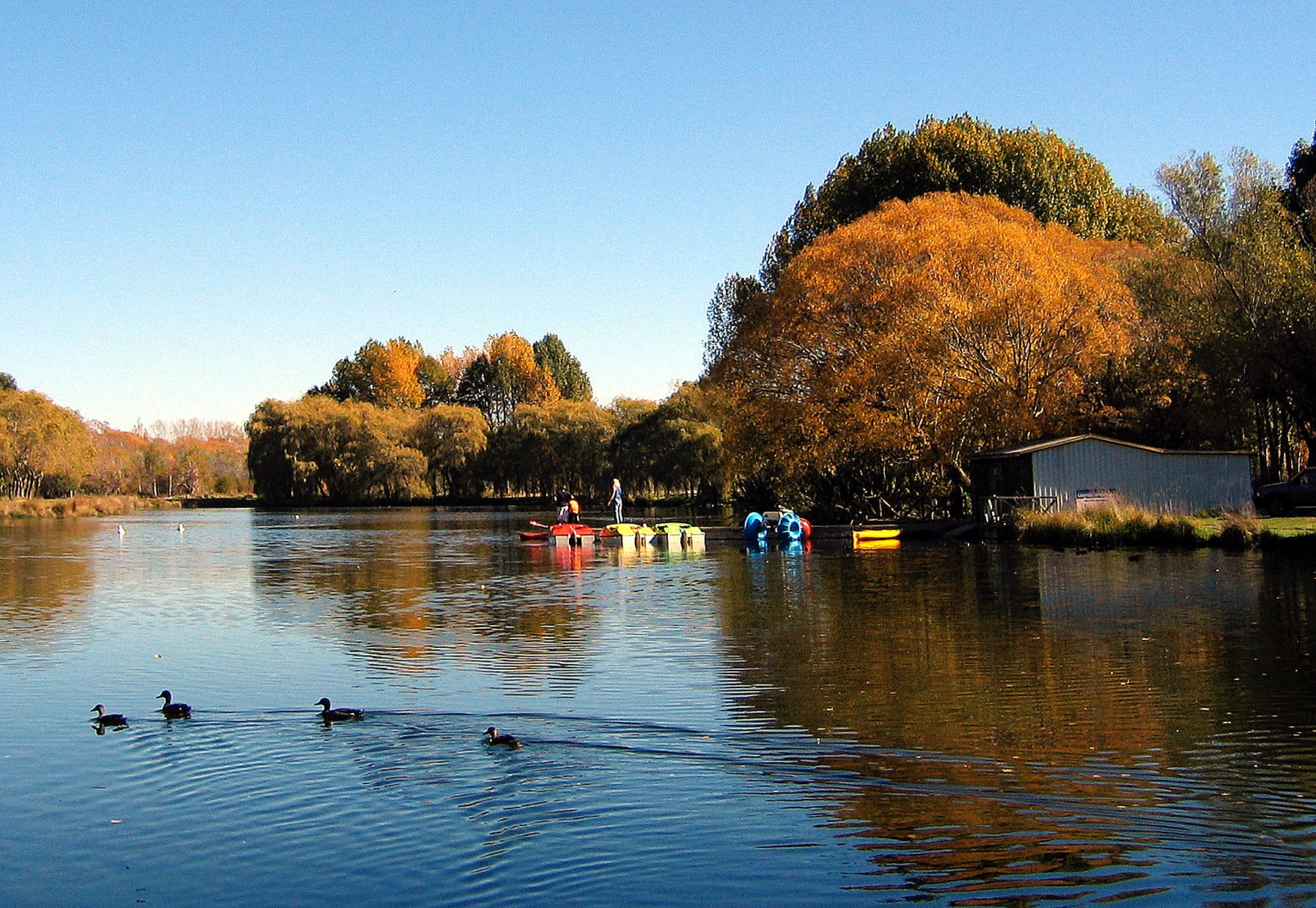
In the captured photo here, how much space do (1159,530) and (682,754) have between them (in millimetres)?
28967

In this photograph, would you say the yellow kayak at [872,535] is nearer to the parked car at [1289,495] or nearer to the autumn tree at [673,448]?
the parked car at [1289,495]

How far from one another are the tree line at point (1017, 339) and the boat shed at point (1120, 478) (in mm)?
4917

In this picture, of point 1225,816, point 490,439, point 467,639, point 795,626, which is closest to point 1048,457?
point 795,626

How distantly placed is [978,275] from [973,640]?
31.5m

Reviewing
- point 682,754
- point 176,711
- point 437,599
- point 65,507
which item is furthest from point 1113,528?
point 65,507

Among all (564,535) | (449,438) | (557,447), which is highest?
(449,438)

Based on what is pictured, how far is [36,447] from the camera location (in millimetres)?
95625

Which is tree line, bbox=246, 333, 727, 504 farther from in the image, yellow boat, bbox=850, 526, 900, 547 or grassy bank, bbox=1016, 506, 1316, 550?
grassy bank, bbox=1016, 506, 1316, 550

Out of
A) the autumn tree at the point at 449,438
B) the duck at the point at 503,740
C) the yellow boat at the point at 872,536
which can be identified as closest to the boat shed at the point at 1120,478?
the yellow boat at the point at 872,536

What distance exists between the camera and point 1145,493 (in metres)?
43.3

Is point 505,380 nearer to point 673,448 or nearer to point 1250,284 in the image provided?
point 673,448

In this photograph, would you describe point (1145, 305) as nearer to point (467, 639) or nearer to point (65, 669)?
point (467, 639)

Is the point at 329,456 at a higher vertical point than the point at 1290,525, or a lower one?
higher

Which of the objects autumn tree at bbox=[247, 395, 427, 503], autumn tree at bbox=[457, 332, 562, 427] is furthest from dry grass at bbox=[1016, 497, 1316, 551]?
autumn tree at bbox=[457, 332, 562, 427]
